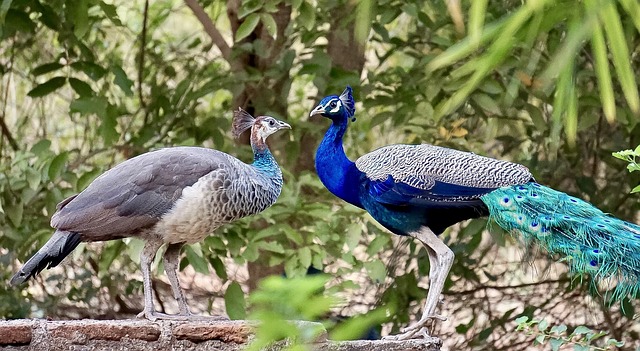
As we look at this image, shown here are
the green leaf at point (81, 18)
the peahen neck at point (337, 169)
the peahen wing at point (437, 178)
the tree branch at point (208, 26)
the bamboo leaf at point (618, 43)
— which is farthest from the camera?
the tree branch at point (208, 26)

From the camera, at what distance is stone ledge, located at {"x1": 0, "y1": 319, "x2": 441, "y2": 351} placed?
283cm

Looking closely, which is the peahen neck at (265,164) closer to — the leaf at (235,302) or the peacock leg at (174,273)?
the peacock leg at (174,273)

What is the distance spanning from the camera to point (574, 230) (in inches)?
131

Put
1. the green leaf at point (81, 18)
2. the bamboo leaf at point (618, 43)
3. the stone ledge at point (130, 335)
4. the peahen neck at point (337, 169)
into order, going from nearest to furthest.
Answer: the bamboo leaf at point (618, 43) → the stone ledge at point (130, 335) → the peahen neck at point (337, 169) → the green leaf at point (81, 18)

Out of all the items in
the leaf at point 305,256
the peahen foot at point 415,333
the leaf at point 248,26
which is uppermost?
the leaf at point 248,26

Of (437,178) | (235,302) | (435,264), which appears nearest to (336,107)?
(437,178)

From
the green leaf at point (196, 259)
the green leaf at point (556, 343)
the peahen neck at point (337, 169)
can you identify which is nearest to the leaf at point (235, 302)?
the green leaf at point (196, 259)

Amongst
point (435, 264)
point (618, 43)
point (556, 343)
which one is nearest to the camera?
point (618, 43)

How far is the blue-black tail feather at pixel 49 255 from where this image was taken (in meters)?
3.17

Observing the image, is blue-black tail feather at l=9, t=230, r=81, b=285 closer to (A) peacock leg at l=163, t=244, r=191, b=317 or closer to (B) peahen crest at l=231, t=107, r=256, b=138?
(A) peacock leg at l=163, t=244, r=191, b=317

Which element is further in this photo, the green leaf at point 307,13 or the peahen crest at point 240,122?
the green leaf at point 307,13

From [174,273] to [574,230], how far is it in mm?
1281

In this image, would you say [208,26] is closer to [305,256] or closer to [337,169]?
[305,256]

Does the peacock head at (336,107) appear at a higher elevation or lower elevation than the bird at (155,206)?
higher
